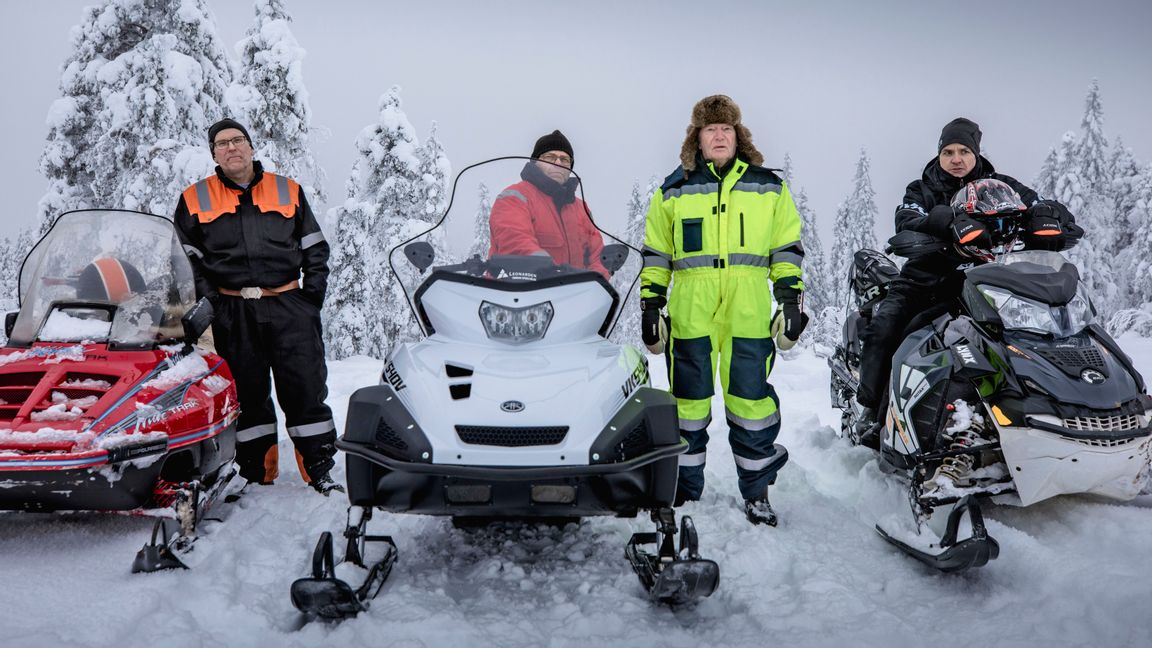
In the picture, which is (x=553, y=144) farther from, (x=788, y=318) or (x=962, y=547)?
(x=962, y=547)

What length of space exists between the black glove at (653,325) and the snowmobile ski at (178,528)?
94.7 inches

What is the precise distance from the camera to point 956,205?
3766 mm

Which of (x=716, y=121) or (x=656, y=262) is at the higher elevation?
(x=716, y=121)

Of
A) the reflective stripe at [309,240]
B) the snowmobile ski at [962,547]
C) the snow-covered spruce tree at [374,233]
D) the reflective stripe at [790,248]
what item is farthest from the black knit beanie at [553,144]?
the snow-covered spruce tree at [374,233]

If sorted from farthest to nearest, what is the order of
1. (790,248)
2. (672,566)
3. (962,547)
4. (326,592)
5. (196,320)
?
1. (790,248)
2. (196,320)
3. (962,547)
4. (672,566)
5. (326,592)

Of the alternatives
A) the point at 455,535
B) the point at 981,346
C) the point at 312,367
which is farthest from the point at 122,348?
the point at 981,346

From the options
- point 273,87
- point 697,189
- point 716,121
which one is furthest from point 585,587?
point 273,87

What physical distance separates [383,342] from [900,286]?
56.4ft

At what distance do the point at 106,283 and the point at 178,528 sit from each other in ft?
4.77

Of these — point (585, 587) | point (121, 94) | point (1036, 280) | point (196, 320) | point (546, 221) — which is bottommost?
point (585, 587)

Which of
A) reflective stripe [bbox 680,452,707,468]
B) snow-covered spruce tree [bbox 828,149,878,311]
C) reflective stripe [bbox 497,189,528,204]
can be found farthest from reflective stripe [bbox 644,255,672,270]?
snow-covered spruce tree [bbox 828,149,878,311]

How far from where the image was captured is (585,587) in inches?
112

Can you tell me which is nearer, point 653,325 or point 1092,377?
point 1092,377

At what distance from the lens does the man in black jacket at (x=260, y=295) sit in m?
4.26
